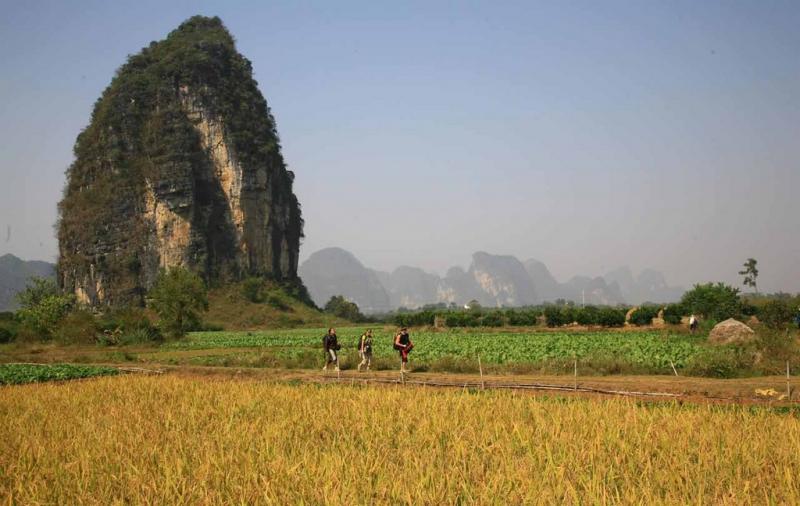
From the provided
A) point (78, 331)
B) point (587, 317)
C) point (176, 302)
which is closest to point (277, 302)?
point (176, 302)

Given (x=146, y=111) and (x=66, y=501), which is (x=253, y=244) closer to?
(x=146, y=111)

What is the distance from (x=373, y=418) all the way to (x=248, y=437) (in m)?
2.21

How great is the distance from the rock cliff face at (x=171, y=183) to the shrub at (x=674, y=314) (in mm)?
58368

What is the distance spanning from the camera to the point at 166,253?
88.8 metres

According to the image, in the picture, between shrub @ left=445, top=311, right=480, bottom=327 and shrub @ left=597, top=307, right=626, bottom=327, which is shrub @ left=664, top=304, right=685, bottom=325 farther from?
shrub @ left=445, top=311, right=480, bottom=327

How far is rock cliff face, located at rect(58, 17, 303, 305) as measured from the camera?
8881cm

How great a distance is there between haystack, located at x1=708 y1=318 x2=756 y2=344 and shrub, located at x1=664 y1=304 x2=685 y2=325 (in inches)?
716

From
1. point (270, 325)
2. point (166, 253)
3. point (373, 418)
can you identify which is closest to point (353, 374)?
point (373, 418)

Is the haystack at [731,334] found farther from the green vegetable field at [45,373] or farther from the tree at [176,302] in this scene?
the tree at [176,302]

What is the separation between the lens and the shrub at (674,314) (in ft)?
163

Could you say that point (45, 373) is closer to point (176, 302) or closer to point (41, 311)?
point (176, 302)

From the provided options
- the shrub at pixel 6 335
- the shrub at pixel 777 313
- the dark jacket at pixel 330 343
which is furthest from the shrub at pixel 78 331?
the shrub at pixel 777 313

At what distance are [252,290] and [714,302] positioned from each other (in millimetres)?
58883

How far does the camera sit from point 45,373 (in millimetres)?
23531
